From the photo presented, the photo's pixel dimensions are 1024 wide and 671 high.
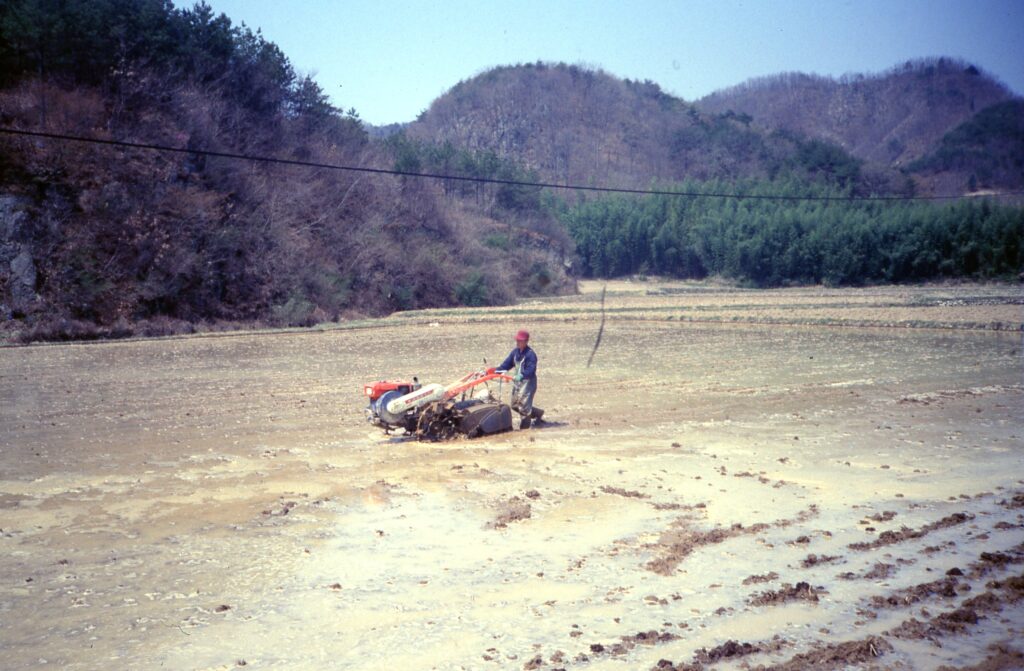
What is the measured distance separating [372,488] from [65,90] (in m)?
34.5

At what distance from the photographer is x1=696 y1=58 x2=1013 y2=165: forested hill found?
108 meters

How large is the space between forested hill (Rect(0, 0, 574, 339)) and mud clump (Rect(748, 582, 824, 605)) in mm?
27154

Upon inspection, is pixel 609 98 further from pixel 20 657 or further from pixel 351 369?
pixel 20 657

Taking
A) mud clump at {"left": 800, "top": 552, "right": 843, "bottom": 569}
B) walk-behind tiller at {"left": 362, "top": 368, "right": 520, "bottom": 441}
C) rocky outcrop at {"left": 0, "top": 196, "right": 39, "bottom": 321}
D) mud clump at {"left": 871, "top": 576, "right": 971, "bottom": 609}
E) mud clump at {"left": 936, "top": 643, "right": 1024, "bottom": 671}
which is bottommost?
mud clump at {"left": 936, "top": 643, "right": 1024, "bottom": 671}

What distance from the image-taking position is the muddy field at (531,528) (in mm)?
6074

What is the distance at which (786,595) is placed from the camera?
22.3ft

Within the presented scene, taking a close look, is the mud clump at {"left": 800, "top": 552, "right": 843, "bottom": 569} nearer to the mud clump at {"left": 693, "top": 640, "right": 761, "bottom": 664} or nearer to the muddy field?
the muddy field

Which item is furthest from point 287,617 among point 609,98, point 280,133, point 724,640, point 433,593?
point 609,98

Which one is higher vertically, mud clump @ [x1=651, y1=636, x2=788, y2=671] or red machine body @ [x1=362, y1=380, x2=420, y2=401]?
red machine body @ [x1=362, y1=380, x2=420, y2=401]

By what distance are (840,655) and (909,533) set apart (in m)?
2.98

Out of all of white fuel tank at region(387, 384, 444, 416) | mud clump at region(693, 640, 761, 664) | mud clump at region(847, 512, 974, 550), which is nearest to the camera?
mud clump at region(693, 640, 761, 664)

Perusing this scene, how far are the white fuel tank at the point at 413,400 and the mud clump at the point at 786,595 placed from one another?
6.44m

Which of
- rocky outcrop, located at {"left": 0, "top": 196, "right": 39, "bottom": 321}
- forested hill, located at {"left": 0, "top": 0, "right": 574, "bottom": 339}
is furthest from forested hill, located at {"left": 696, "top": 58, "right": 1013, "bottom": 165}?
rocky outcrop, located at {"left": 0, "top": 196, "right": 39, "bottom": 321}

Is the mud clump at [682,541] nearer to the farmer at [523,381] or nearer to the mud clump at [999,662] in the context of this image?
the mud clump at [999,662]
